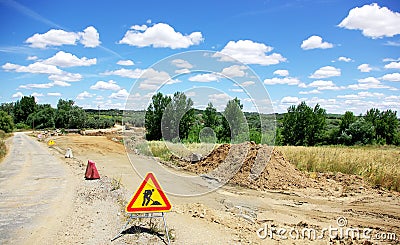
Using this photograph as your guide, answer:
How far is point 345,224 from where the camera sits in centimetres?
773

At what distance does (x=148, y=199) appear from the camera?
576 cm

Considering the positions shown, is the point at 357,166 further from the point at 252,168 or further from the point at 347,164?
the point at 252,168

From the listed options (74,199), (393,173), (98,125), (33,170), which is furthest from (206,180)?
(98,125)

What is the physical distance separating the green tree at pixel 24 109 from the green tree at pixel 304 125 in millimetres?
89681

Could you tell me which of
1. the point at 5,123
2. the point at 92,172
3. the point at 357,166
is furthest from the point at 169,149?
the point at 5,123

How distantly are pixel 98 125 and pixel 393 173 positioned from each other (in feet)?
257

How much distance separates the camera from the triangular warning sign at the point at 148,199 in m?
5.72

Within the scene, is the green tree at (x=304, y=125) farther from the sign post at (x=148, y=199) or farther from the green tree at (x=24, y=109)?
the green tree at (x=24, y=109)

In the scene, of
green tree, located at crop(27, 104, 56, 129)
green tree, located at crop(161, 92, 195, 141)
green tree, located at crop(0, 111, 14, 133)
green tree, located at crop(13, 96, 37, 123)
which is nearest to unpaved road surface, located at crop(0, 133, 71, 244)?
green tree, located at crop(161, 92, 195, 141)

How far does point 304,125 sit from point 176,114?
2139 inches

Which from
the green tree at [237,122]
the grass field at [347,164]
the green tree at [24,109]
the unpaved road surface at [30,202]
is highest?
the green tree at [24,109]

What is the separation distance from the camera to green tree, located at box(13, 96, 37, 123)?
357 feet

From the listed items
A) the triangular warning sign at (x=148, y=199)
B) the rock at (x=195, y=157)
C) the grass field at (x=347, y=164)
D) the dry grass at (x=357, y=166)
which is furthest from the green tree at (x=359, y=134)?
the triangular warning sign at (x=148, y=199)

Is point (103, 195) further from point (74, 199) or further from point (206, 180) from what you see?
point (206, 180)
